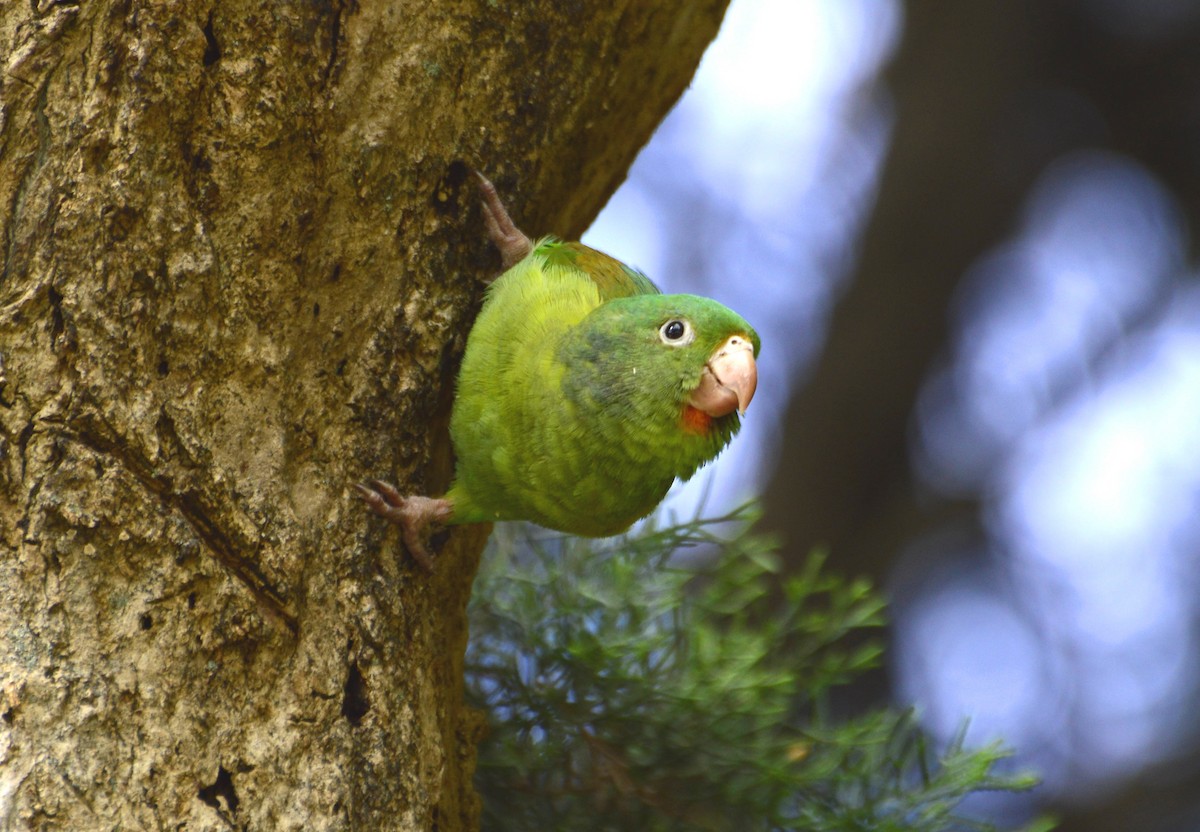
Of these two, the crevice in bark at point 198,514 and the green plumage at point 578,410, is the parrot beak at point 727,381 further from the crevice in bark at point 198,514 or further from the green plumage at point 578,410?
the crevice in bark at point 198,514

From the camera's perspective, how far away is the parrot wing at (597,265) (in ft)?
9.12

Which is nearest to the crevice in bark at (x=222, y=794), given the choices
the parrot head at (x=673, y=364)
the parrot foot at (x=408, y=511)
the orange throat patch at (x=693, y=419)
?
the parrot foot at (x=408, y=511)

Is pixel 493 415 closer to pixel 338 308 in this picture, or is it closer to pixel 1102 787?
pixel 338 308

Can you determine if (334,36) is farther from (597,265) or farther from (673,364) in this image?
(673,364)

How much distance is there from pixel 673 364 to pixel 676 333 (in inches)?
3.3

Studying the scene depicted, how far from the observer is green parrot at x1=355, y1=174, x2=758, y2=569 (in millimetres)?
2529

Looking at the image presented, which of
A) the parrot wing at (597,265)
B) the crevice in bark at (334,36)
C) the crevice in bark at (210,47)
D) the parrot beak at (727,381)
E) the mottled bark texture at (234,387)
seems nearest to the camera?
the mottled bark texture at (234,387)

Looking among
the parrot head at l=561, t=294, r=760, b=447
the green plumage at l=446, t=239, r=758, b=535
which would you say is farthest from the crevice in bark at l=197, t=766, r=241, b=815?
the parrot head at l=561, t=294, r=760, b=447

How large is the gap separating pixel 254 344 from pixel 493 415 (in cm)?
60

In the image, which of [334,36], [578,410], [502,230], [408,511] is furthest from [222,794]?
[334,36]

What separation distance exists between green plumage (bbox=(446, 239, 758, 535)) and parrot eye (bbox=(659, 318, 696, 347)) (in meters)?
0.01

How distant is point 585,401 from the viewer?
2529mm

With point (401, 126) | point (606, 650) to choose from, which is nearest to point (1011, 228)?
point (606, 650)

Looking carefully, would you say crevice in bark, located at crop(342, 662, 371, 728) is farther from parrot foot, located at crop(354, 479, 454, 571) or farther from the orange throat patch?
the orange throat patch
